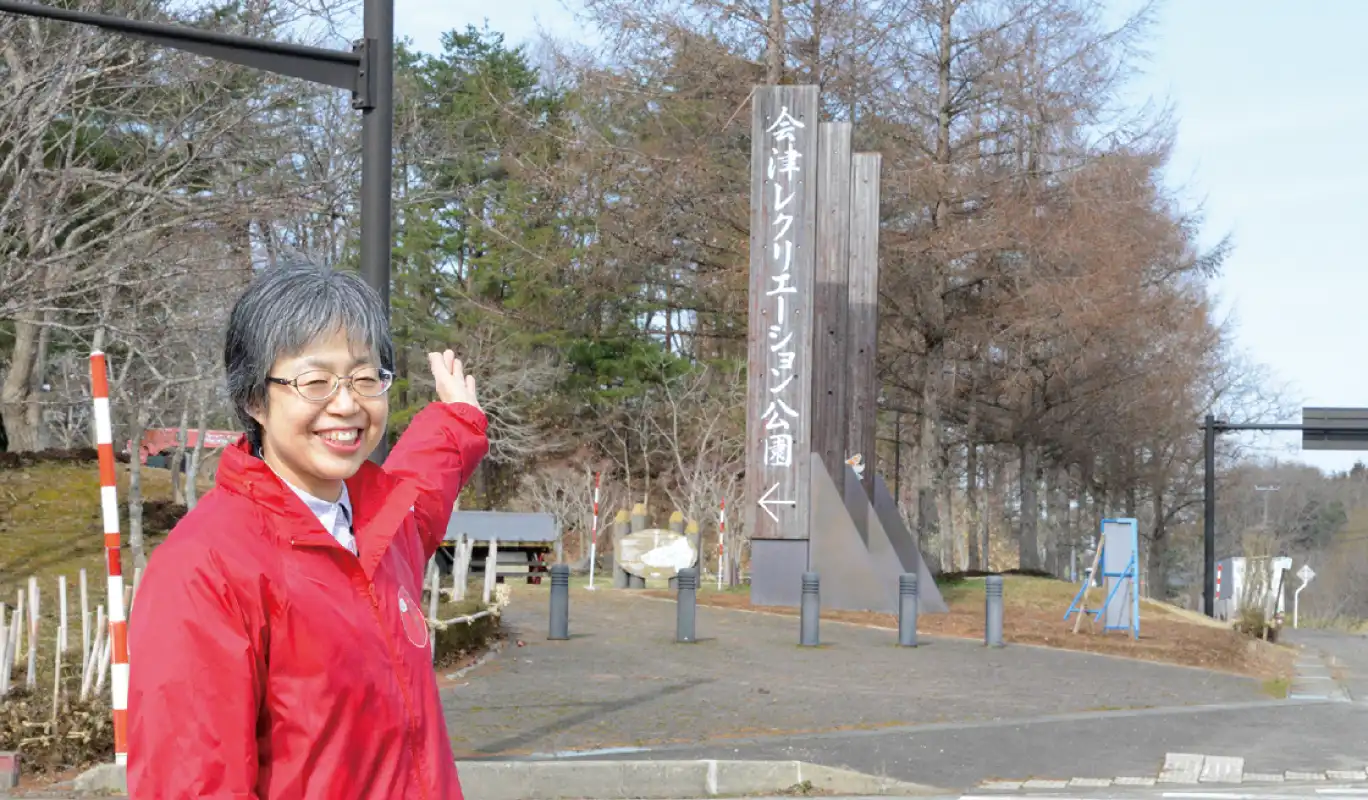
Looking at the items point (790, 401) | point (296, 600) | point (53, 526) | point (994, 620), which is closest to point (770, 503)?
point (790, 401)

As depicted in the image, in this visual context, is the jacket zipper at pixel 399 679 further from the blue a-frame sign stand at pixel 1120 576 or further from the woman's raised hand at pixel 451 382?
the blue a-frame sign stand at pixel 1120 576

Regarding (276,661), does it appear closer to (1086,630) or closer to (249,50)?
(249,50)

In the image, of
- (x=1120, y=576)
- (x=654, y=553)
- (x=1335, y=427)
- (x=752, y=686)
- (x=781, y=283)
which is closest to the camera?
(x=752, y=686)

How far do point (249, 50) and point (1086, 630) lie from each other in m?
15.7

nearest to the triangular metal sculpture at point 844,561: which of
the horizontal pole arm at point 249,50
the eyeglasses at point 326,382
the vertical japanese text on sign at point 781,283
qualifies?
the vertical japanese text on sign at point 781,283

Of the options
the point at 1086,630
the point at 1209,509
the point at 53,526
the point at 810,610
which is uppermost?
the point at 1209,509

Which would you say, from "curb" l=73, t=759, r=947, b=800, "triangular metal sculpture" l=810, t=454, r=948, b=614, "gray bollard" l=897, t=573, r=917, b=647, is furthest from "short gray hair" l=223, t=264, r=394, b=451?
"triangular metal sculpture" l=810, t=454, r=948, b=614

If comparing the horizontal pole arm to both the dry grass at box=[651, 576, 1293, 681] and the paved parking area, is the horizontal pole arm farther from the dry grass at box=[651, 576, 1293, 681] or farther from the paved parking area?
the dry grass at box=[651, 576, 1293, 681]

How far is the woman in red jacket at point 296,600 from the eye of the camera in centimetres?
240

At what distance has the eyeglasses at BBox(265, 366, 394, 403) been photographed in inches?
109

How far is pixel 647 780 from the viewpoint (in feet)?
29.9

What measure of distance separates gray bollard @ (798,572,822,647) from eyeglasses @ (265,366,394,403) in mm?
14771

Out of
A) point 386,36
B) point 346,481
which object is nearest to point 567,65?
point 386,36

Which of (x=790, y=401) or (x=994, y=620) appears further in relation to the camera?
(x=790, y=401)
